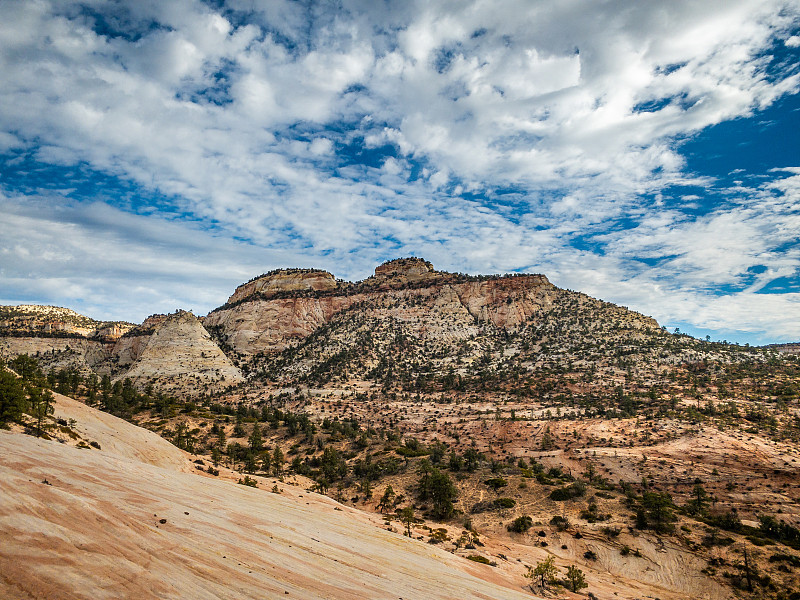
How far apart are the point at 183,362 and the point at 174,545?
84203 mm

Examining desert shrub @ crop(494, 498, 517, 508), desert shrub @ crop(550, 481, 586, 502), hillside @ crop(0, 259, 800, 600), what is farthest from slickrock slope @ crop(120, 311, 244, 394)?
desert shrub @ crop(550, 481, 586, 502)

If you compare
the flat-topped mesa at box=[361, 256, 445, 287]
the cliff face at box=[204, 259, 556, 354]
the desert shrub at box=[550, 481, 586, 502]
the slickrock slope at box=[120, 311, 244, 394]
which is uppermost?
the flat-topped mesa at box=[361, 256, 445, 287]

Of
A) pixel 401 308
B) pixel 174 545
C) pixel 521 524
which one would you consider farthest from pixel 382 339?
pixel 174 545

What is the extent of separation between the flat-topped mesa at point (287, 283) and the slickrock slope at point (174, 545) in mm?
114158

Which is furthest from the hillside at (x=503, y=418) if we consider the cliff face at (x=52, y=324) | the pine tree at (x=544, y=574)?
the cliff face at (x=52, y=324)

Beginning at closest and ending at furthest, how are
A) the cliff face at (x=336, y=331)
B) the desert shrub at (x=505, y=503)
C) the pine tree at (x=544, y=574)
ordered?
the pine tree at (x=544, y=574)
the desert shrub at (x=505, y=503)
the cliff face at (x=336, y=331)

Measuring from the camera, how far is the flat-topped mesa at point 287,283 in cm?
13250

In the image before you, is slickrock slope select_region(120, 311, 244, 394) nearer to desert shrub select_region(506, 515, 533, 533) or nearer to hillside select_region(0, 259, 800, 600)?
hillside select_region(0, 259, 800, 600)

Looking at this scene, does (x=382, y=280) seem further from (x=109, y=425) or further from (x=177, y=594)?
(x=177, y=594)

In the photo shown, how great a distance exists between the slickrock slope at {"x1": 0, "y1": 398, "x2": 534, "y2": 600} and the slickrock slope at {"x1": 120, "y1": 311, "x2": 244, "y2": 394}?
66.7 m

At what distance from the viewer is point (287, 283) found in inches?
5290

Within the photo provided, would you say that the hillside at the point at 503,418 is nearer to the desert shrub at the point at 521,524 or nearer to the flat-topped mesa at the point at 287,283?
the desert shrub at the point at 521,524

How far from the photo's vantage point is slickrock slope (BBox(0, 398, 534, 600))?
902cm

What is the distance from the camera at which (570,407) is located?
212 feet
